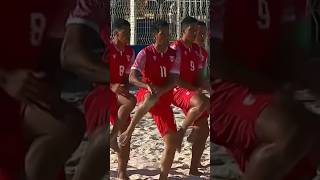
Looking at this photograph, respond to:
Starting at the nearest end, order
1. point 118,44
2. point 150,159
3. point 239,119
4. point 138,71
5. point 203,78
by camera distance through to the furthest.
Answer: point 239,119 < point 138,71 < point 118,44 < point 203,78 < point 150,159

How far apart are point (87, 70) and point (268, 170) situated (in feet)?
2.86

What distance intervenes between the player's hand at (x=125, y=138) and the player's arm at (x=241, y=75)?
3.21 metres

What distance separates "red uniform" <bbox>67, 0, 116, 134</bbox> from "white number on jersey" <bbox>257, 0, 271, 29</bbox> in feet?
2.04

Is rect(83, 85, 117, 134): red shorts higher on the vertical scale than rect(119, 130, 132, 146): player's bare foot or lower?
higher

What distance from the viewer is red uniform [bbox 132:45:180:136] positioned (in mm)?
5625

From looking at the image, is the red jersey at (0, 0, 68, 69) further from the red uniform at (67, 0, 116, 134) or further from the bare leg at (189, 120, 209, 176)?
the bare leg at (189, 120, 209, 176)

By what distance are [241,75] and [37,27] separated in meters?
0.86

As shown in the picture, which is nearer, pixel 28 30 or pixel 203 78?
pixel 28 30

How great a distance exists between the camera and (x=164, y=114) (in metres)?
5.64

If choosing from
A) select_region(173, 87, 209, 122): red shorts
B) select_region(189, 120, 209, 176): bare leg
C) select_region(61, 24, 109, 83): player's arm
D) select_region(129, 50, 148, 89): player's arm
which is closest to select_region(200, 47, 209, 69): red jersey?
select_region(173, 87, 209, 122): red shorts

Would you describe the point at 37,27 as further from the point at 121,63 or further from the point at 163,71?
the point at 121,63

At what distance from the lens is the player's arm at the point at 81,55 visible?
2.74 meters

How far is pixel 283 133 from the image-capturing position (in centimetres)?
279

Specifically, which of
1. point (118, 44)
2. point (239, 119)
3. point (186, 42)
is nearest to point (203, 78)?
point (186, 42)
